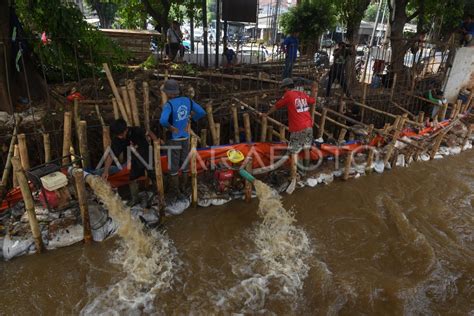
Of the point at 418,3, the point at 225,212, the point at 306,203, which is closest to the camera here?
the point at 225,212

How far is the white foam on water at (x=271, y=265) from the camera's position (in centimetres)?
434

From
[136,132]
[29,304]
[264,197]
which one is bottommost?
[29,304]

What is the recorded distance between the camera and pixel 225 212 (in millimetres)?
6059

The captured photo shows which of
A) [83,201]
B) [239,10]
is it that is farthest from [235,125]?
[239,10]

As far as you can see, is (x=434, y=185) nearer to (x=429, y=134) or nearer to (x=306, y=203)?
(x=429, y=134)

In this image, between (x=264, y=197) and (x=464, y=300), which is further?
(x=264, y=197)

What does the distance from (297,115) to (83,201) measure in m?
3.79

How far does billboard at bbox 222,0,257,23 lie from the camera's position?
13.2 metres

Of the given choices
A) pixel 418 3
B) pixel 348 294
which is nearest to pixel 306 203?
pixel 348 294

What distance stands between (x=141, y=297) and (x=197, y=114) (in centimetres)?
286

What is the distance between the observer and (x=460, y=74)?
1015 cm

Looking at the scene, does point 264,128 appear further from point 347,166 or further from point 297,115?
point 347,166

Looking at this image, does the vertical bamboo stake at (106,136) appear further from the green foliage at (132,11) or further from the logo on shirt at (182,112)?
the green foliage at (132,11)

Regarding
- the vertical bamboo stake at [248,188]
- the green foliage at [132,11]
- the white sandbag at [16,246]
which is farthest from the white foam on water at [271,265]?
the green foliage at [132,11]
